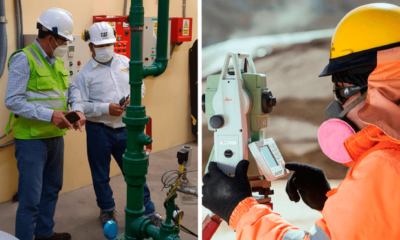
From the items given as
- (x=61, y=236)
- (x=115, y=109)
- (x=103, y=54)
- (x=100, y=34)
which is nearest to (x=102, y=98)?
(x=115, y=109)

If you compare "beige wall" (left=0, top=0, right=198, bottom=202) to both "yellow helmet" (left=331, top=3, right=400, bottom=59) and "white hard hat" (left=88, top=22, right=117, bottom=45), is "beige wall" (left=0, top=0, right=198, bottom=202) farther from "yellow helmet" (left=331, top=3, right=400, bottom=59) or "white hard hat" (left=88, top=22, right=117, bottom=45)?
"yellow helmet" (left=331, top=3, right=400, bottom=59)

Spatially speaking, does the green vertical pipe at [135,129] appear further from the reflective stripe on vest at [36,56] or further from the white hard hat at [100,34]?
the white hard hat at [100,34]

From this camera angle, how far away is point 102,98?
10.1 ft

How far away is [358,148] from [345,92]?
0.64 ft

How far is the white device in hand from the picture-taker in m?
1.77

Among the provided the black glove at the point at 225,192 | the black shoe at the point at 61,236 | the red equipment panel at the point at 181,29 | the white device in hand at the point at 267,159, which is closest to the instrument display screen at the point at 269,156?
the white device in hand at the point at 267,159

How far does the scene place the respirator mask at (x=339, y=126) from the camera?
1182 millimetres

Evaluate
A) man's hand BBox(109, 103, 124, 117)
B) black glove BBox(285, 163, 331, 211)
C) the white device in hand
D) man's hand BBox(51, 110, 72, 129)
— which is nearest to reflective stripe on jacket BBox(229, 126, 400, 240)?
black glove BBox(285, 163, 331, 211)

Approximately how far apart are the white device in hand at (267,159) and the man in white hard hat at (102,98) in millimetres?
1462

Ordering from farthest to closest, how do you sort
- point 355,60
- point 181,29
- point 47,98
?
point 181,29 → point 47,98 → point 355,60

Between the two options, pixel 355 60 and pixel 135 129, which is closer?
pixel 355 60

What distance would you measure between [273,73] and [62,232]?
2.58 meters

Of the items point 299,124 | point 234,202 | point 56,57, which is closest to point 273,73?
point 299,124

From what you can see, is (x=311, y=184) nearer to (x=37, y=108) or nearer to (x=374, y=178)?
(x=374, y=178)
